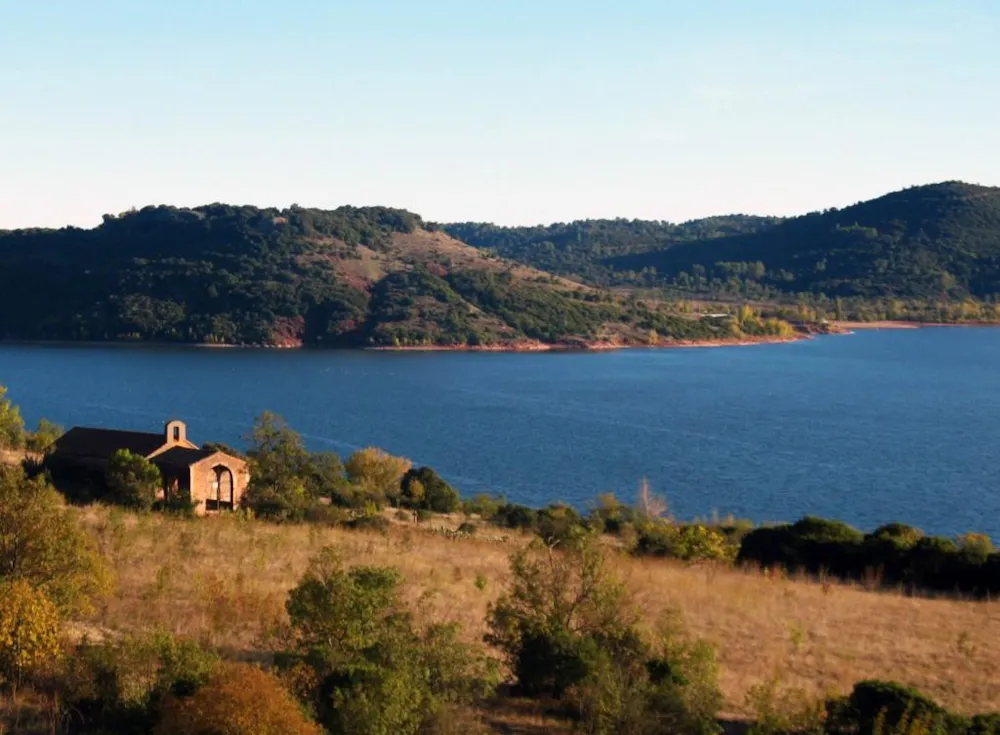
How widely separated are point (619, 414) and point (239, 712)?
8313cm

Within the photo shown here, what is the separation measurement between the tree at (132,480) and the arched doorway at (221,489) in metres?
2.87

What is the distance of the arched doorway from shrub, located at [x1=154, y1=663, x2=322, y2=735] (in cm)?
2514

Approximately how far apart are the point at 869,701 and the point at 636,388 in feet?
328

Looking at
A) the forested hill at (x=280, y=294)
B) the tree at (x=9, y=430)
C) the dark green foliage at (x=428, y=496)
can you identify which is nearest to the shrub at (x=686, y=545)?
the dark green foliage at (x=428, y=496)

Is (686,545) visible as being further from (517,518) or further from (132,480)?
(132,480)

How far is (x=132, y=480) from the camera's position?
30.9 metres

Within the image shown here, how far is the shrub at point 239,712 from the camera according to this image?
32.0 feet

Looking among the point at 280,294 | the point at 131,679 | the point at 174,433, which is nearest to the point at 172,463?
the point at 174,433

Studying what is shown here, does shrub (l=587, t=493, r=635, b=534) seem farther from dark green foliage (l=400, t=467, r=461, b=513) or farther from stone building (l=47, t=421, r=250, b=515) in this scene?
stone building (l=47, t=421, r=250, b=515)

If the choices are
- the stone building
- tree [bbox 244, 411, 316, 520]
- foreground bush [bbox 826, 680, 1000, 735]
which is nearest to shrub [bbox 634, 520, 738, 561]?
tree [bbox 244, 411, 316, 520]

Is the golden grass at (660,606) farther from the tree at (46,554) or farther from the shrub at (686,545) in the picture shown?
the shrub at (686,545)

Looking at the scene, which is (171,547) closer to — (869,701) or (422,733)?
(422,733)

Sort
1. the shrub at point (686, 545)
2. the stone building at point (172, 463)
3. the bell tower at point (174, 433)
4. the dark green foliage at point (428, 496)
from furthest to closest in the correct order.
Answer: the dark green foliage at point (428, 496), the bell tower at point (174, 433), the stone building at point (172, 463), the shrub at point (686, 545)

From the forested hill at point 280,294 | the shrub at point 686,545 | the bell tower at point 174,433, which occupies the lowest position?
the shrub at point 686,545
